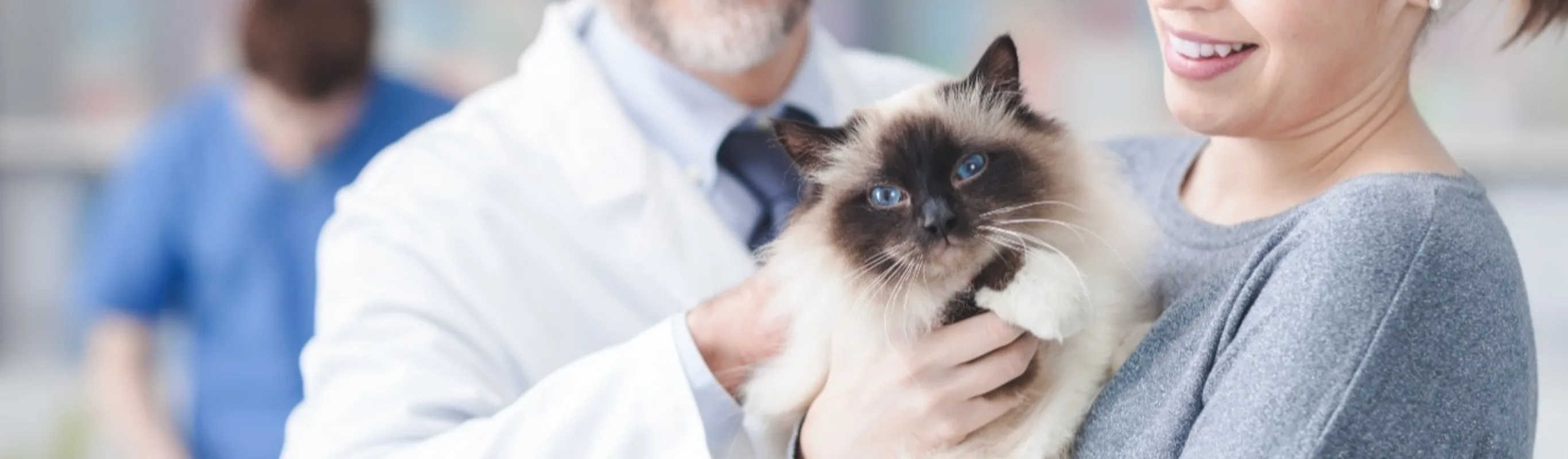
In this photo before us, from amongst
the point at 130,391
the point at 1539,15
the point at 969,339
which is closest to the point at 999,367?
the point at 969,339

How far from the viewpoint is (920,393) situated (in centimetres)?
140

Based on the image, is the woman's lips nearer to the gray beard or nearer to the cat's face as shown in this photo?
the cat's face

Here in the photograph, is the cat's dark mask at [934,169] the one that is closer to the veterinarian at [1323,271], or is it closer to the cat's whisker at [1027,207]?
the cat's whisker at [1027,207]

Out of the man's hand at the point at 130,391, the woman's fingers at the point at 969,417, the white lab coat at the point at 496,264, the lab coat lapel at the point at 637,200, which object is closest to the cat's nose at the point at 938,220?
the woman's fingers at the point at 969,417

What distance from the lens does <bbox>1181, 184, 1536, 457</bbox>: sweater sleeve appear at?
3.52 ft

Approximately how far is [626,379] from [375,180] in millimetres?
629

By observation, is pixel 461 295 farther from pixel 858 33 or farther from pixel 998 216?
pixel 858 33

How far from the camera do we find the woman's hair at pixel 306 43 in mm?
2979

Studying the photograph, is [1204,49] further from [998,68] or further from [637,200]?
[637,200]

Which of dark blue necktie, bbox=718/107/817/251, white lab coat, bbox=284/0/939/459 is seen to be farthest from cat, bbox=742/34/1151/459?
dark blue necktie, bbox=718/107/817/251

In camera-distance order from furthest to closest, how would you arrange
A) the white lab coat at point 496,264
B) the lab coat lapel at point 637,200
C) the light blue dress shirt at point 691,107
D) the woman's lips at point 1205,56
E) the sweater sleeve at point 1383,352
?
the light blue dress shirt at point 691,107 → the lab coat lapel at point 637,200 → the white lab coat at point 496,264 → the woman's lips at point 1205,56 → the sweater sleeve at point 1383,352

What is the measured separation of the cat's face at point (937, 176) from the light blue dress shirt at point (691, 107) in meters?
0.44

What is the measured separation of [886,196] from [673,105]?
2.23ft

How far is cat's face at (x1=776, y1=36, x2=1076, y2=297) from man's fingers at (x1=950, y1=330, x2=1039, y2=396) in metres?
0.08
